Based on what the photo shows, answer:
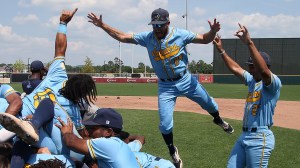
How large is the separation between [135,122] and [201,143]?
3655 millimetres

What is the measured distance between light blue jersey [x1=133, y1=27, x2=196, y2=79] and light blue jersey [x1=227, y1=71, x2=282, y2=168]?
5.86ft

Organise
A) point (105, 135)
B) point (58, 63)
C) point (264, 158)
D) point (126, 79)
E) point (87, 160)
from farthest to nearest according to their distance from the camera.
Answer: point (126, 79) < point (264, 158) < point (58, 63) < point (87, 160) < point (105, 135)

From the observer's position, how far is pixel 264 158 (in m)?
4.77

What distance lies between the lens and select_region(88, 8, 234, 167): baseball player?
6.50 m

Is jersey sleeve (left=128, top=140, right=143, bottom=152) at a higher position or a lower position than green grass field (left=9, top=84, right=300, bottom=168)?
higher

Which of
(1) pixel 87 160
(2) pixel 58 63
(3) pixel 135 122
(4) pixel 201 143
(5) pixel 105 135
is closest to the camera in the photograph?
(5) pixel 105 135

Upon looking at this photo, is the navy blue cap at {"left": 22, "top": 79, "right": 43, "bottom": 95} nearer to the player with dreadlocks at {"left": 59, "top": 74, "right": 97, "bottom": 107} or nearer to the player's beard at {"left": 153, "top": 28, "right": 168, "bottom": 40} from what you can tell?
the player with dreadlocks at {"left": 59, "top": 74, "right": 97, "bottom": 107}

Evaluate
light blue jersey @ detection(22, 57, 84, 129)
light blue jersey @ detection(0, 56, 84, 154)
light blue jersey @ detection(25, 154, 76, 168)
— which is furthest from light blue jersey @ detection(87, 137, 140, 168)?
light blue jersey @ detection(22, 57, 84, 129)

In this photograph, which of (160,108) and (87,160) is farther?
(160,108)

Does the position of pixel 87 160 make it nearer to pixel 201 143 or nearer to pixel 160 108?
pixel 160 108

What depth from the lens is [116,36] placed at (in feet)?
22.1

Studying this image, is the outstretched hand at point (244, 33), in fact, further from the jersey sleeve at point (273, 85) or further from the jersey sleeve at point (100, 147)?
the jersey sleeve at point (100, 147)

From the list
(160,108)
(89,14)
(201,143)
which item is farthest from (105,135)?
(201,143)

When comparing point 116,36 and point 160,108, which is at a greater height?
point 116,36
